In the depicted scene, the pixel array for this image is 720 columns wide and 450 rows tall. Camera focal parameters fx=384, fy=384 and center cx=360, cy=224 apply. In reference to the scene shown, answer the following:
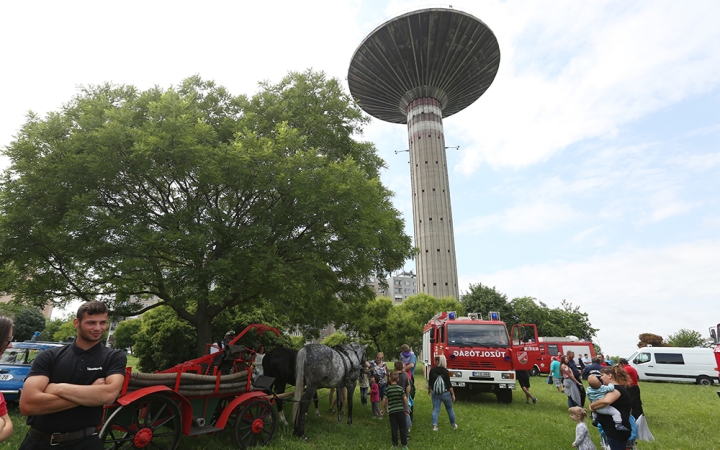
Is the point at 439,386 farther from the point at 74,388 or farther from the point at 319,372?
the point at 74,388

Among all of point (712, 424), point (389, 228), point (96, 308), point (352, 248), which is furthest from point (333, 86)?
point (712, 424)

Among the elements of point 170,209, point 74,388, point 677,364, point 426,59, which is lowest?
point 677,364

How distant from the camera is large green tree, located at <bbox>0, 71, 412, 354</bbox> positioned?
11133mm

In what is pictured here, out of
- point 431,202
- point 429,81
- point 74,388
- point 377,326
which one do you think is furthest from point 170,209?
point 429,81

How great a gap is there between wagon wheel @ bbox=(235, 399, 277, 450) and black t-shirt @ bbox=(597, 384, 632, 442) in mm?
6228

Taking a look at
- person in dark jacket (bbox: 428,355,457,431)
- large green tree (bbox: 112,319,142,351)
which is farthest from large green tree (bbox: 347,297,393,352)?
large green tree (bbox: 112,319,142,351)

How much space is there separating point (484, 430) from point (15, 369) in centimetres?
1283

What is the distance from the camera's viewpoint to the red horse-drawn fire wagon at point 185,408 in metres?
6.11

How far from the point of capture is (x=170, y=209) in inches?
550

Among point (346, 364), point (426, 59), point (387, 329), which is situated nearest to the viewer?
point (346, 364)

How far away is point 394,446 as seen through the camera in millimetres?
8555

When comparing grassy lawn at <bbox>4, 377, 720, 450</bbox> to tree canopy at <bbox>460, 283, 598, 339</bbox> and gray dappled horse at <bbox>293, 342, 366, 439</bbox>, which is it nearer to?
gray dappled horse at <bbox>293, 342, 366, 439</bbox>

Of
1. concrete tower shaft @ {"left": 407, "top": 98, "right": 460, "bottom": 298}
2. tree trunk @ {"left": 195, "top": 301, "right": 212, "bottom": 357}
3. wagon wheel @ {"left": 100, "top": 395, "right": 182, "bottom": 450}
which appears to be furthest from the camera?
concrete tower shaft @ {"left": 407, "top": 98, "right": 460, "bottom": 298}

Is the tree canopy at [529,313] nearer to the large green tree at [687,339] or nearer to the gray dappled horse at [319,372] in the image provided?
the large green tree at [687,339]
